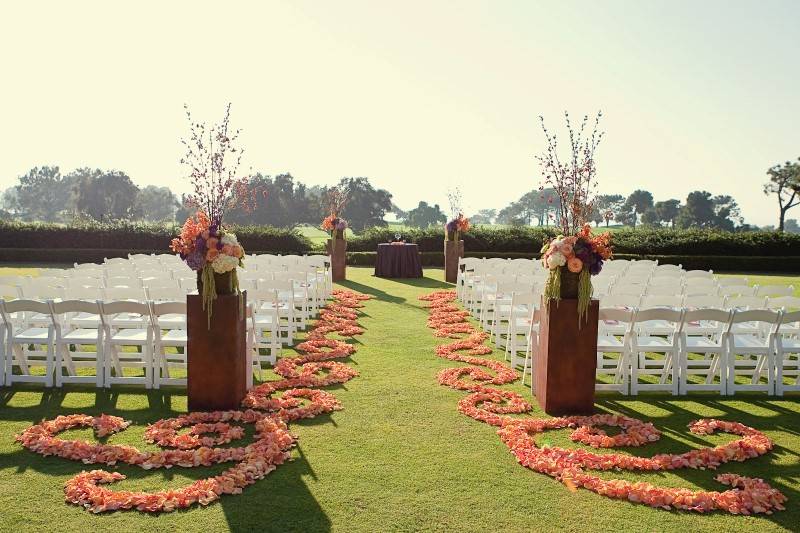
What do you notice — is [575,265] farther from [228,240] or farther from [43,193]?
[43,193]

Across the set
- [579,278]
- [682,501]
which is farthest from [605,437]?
[579,278]

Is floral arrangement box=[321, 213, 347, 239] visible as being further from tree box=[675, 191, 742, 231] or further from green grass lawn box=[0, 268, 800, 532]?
tree box=[675, 191, 742, 231]

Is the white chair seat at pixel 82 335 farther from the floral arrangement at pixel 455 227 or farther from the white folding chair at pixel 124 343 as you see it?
the floral arrangement at pixel 455 227

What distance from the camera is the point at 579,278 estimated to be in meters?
6.05

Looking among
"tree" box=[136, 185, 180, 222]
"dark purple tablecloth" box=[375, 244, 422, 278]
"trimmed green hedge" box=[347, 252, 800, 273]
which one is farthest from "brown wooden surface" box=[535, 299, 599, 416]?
"tree" box=[136, 185, 180, 222]

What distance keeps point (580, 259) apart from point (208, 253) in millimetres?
3564

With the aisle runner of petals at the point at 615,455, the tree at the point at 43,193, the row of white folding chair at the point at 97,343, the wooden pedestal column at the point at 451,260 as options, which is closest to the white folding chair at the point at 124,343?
the row of white folding chair at the point at 97,343

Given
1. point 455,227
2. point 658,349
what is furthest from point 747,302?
point 455,227

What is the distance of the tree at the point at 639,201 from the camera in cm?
10300

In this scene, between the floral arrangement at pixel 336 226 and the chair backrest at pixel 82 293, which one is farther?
the floral arrangement at pixel 336 226

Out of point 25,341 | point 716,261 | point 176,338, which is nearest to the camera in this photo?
point 25,341

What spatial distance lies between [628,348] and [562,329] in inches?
41.6

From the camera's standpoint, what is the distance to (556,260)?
5984mm

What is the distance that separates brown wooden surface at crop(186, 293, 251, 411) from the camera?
5883mm
